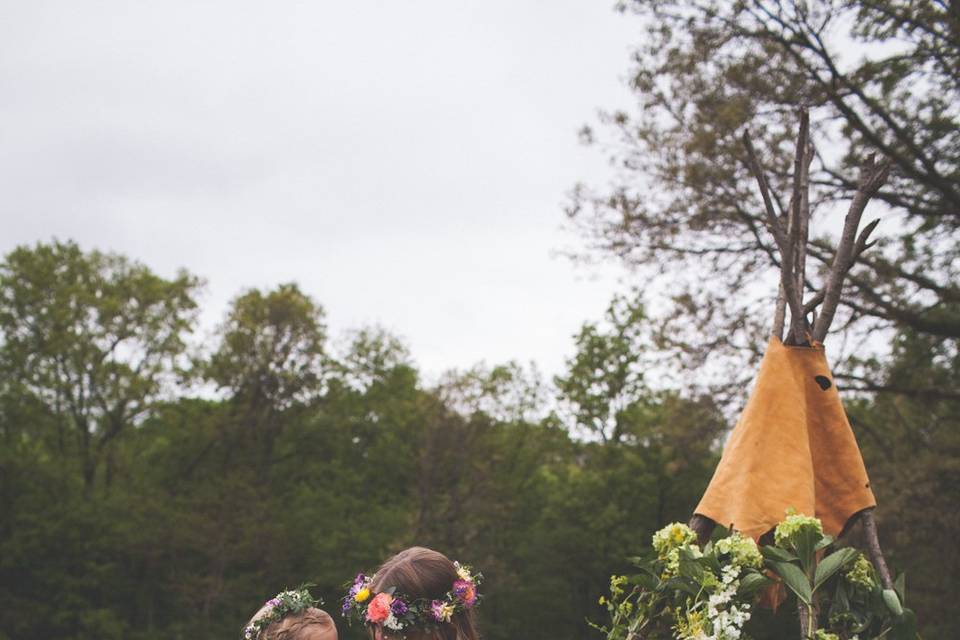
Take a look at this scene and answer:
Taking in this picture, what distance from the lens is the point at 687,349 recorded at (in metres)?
12.2

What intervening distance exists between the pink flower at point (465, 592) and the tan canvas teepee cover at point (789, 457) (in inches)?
58.8

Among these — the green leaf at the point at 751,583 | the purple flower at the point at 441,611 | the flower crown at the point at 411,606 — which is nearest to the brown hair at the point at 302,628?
the flower crown at the point at 411,606

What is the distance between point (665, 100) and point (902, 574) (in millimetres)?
8681

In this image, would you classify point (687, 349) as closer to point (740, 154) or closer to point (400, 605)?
point (740, 154)

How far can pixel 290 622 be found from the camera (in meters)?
3.87

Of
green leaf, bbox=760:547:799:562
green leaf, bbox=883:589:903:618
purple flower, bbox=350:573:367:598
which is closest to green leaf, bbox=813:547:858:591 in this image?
green leaf, bbox=760:547:799:562

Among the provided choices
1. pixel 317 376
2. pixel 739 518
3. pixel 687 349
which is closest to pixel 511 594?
pixel 317 376

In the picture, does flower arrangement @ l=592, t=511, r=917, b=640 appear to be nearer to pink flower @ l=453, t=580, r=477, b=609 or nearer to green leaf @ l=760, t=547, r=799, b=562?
green leaf @ l=760, t=547, r=799, b=562

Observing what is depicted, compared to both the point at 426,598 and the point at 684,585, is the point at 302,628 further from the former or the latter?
the point at 684,585

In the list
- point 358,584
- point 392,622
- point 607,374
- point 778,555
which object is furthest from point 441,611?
point 607,374

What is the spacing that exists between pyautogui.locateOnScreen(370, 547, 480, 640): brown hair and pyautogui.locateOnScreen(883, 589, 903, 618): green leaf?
183cm

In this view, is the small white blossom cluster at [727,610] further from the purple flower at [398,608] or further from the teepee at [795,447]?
A: the purple flower at [398,608]

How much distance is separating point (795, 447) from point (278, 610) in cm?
267

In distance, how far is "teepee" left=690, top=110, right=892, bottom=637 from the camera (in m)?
4.40
